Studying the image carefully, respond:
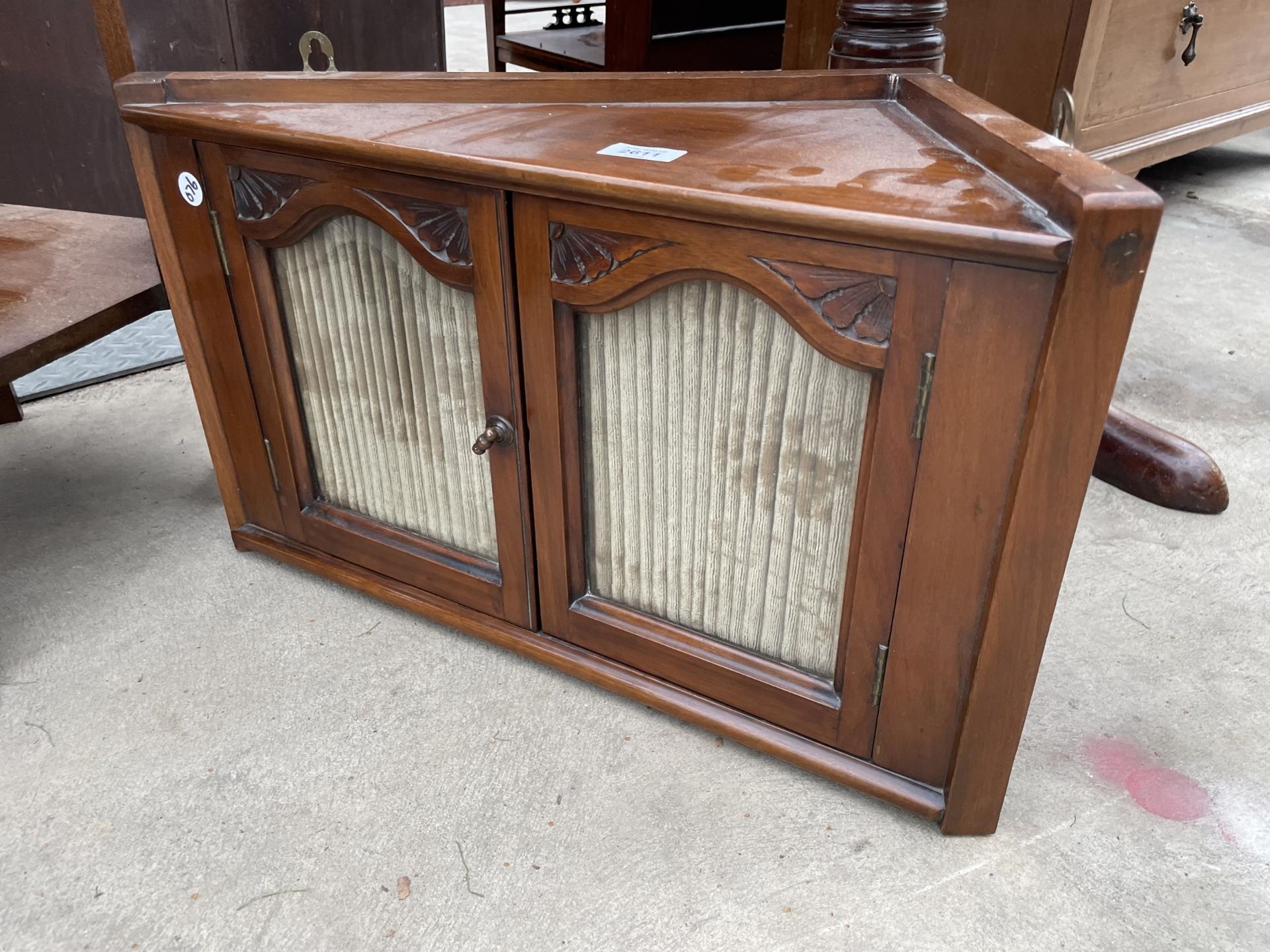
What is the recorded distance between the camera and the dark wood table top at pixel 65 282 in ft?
4.65

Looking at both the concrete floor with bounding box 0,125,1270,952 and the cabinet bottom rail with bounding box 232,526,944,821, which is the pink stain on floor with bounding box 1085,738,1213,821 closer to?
the concrete floor with bounding box 0,125,1270,952

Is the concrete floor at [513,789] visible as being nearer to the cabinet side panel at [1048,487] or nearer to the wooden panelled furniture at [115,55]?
the cabinet side panel at [1048,487]

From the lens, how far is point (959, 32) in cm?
188

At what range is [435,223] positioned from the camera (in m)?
1.23

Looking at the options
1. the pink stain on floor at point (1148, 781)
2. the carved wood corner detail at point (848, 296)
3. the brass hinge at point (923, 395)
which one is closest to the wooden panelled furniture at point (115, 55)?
the carved wood corner detail at point (848, 296)

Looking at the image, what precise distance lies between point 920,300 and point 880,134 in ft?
1.17

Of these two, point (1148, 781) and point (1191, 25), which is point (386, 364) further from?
point (1191, 25)

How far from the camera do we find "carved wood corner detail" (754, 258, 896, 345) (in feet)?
3.19

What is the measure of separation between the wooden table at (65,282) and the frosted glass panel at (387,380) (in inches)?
11.5

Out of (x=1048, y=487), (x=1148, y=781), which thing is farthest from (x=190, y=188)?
(x=1148, y=781)

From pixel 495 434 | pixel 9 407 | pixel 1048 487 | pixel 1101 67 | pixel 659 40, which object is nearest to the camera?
pixel 1048 487

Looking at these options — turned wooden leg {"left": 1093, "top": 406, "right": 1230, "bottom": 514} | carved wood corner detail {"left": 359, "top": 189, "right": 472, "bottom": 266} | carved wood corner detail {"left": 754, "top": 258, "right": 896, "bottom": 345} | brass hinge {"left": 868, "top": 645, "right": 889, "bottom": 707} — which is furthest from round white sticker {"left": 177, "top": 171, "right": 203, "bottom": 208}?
turned wooden leg {"left": 1093, "top": 406, "right": 1230, "bottom": 514}

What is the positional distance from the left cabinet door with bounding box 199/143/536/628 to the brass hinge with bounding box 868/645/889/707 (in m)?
0.53

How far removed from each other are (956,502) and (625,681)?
0.60 meters
